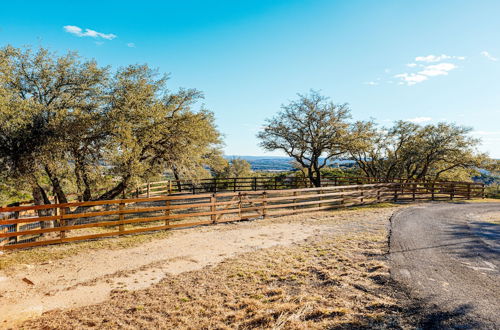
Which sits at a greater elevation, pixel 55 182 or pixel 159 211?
pixel 55 182

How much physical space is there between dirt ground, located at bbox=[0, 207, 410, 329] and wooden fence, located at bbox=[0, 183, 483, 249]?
1512mm

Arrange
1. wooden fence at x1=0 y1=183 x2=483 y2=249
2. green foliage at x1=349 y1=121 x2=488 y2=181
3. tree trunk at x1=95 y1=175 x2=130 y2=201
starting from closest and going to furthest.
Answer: wooden fence at x1=0 y1=183 x2=483 y2=249 < tree trunk at x1=95 y1=175 x2=130 y2=201 < green foliage at x1=349 y1=121 x2=488 y2=181

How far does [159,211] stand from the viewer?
15.7 meters

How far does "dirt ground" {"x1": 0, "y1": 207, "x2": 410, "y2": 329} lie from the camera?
3915 millimetres

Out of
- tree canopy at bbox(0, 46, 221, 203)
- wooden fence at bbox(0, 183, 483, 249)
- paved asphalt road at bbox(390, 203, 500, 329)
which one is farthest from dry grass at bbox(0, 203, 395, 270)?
paved asphalt road at bbox(390, 203, 500, 329)

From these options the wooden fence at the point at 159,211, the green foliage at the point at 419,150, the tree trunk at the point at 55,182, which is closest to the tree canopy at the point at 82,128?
the tree trunk at the point at 55,182

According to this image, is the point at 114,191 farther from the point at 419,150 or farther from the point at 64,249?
the point at 419,150

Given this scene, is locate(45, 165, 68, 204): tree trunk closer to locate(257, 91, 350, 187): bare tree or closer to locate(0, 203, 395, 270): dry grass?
locate(0, 203, 395, 270): dry grass

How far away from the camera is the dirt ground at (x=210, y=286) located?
3.92 metres

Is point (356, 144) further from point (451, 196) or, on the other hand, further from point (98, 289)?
point (98, 289)

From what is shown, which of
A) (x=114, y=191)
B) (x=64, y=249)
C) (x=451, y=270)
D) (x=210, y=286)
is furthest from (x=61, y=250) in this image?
(x=451, y=270)

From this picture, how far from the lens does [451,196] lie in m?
19.8

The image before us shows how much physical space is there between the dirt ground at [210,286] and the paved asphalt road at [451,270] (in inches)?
18.6

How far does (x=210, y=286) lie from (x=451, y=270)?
4839 mm
